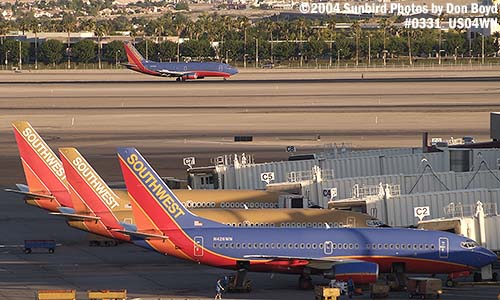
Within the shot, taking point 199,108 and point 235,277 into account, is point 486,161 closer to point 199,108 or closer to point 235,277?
point 235,277

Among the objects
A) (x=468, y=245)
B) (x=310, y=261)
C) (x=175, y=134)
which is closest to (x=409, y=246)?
(x=468, y=245)

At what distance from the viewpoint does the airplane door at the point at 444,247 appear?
54.4 meters

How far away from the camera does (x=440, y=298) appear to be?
172 ft

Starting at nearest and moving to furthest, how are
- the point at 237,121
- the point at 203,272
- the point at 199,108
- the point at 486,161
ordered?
1. the point at 203,272
2. the point at 486,161
3. the point at 237,121
4. the point at 199,108

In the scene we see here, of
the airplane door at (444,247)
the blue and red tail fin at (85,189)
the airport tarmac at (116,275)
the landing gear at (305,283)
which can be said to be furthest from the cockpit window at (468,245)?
the blue and red tail fin at (85,189)

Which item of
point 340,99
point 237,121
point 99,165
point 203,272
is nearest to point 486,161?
point 203,272

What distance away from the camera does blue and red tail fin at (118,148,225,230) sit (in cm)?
5369

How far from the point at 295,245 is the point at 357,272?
2735 millimetres

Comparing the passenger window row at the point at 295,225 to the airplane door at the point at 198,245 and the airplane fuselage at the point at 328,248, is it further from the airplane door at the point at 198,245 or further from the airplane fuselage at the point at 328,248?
the airplane door at the point at 198,245

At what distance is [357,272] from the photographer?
52.8 meters

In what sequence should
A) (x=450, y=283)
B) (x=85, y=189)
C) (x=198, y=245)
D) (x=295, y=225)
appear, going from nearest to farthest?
(x=198, y=245) → (x=450, y=283) → (x=295, y=225) → (x=85, y=189)

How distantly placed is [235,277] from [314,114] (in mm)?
100701

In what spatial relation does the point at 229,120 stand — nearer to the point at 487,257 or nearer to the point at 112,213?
the point at 112,213

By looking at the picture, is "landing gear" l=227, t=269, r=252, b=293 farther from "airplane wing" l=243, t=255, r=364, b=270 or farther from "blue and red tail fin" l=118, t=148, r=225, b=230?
"blue and red tail fin" l=118, t=148, r=225, b=230
